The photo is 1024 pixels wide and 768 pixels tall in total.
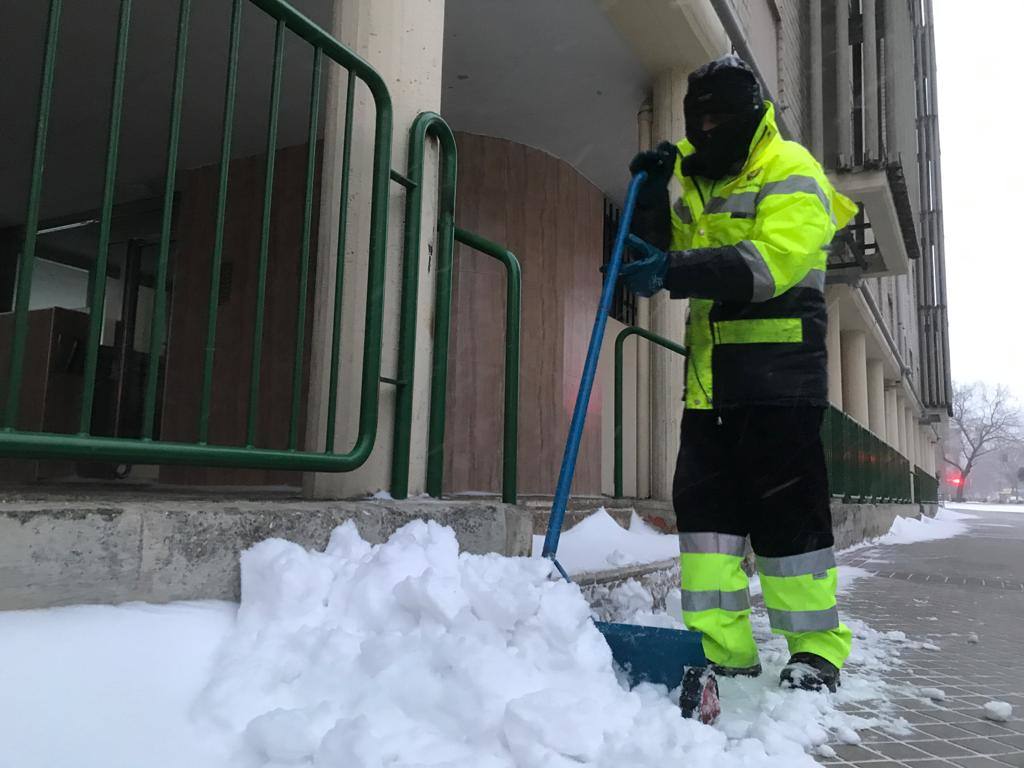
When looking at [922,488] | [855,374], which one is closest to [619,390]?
[855,374]

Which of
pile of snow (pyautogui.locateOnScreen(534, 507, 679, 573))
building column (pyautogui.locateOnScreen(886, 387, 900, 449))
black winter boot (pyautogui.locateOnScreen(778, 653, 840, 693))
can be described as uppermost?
building column (pyautogui.locateOnScreen(886, 387, 900, 449))

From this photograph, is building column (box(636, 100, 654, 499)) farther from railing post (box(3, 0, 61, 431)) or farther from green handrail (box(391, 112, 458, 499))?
railing post (box(3, 0, 61, 431))

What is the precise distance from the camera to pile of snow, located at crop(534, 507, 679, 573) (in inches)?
134

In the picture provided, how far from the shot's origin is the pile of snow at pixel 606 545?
341 cm

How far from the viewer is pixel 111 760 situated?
129cm

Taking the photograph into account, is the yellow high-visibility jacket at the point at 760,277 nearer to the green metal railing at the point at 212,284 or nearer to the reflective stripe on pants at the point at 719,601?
the reflective stripe on pants at the point at 719,601

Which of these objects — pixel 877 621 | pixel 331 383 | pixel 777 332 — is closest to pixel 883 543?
pixel 877 621

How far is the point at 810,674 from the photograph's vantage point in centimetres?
225

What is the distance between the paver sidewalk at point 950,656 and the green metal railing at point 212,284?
1.54 m

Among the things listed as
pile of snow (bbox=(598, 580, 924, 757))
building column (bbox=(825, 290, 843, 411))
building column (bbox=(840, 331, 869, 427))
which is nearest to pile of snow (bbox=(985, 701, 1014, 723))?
pile of snow (bbox=(598, 580, 924, 757))

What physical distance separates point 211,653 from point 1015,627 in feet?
12.5

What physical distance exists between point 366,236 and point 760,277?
123 cm

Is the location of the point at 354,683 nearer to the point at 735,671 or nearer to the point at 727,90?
the point at 735,671

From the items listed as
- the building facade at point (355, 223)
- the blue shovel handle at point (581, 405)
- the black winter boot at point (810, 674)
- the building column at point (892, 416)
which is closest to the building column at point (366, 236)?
the building facade at point (355, 223)
